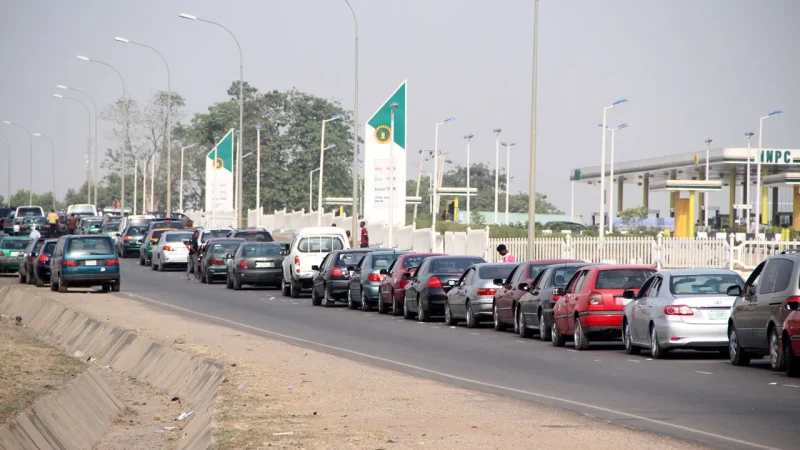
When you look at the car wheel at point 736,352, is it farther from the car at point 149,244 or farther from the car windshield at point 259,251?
the car at point 149,244

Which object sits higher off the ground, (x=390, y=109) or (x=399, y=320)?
(x=390, y=109)

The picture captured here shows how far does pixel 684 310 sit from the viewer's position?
1955 cm

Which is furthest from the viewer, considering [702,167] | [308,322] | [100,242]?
[702,167]

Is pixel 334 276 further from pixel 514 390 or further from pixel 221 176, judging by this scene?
pixel 221 176

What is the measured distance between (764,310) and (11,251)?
1502 inches

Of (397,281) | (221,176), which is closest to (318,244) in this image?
(397,281)

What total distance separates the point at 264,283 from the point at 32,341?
17335 millimetres

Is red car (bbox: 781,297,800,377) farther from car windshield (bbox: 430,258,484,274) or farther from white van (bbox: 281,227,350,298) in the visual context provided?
white van (bbox: 281,227,350,298)

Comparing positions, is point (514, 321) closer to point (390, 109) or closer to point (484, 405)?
point (484, 405)

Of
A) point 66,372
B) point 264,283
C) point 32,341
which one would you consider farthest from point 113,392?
point 264,283

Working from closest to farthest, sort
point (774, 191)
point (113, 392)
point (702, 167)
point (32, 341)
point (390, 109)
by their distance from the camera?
point (113, 392)
point (32, 341)
point (390, 109)
point (702, 167)
point (774, 191)

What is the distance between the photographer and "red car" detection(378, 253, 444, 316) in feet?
103

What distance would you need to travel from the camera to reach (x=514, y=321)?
2589 cm

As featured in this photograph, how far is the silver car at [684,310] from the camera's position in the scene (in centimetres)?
1958
